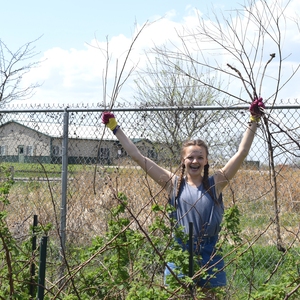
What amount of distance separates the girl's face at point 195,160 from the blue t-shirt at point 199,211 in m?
0.10

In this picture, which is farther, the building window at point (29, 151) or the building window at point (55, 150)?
the building window at point (29, 151)

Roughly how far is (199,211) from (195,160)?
325 mm

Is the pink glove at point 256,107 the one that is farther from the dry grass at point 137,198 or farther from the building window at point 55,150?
the building window at point 55,150

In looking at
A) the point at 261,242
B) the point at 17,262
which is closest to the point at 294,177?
the point at 261,242

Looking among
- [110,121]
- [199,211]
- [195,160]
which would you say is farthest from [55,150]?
[199,211]

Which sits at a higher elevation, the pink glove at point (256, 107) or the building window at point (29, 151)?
the pink glove at point (256, 107)

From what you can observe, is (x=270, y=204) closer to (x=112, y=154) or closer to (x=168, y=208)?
(x=112, y=154)

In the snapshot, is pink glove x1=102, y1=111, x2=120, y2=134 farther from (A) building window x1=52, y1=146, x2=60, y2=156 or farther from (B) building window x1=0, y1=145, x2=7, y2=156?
(B) building window x1=0, y1=145, x2=7, y2=156

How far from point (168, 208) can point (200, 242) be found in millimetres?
438

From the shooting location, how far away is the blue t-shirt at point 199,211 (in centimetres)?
328

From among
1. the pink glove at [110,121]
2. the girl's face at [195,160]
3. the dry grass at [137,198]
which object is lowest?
the dry grass at [137,198]

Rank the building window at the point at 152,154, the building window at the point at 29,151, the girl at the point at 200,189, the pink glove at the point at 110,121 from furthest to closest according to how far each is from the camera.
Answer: the building window at the point at 29,151
the building window at the point at 152,154
the pink glove at the point at 110,121
the girl at the point at 200,189

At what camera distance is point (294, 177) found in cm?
471

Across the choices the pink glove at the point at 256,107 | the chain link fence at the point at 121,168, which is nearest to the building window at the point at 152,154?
the chain link fence at the point at 121,168
